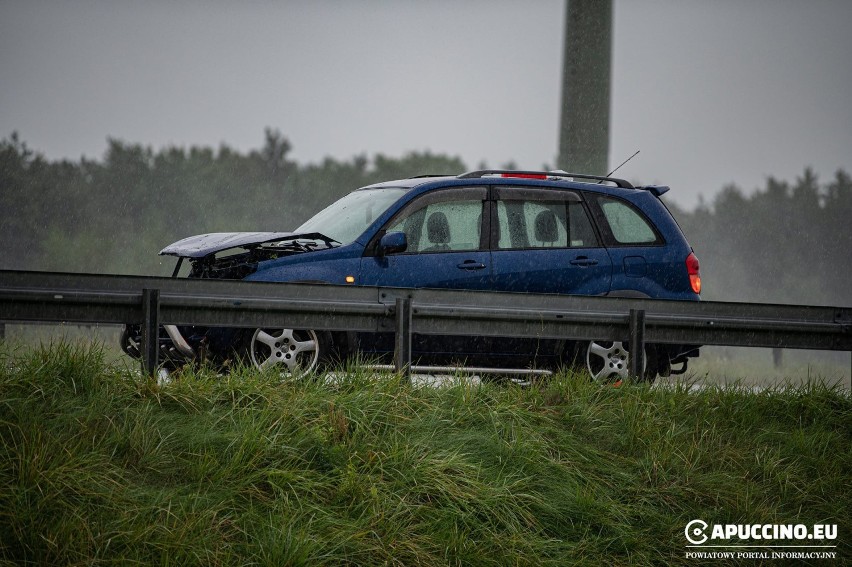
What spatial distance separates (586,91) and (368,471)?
30.1 feet

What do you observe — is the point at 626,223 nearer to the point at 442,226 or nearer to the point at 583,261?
the point at 583,261

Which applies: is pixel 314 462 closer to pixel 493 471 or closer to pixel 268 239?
pixel 493 471

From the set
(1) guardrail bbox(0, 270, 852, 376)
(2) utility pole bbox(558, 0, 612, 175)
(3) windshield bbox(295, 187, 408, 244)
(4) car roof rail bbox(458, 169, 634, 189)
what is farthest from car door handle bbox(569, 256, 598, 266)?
(2) utility pole bbox(558, 0, 612, 175)

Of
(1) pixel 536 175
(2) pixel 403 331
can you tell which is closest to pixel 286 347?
(2) pixel 403 331

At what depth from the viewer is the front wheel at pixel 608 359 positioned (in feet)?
31.4

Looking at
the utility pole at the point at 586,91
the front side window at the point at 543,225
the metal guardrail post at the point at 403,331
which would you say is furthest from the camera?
the utility pole at the point at 586,91

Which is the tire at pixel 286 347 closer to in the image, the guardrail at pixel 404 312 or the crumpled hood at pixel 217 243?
the guardrail at pixel 404 312

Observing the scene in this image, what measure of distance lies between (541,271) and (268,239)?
8.01 ft

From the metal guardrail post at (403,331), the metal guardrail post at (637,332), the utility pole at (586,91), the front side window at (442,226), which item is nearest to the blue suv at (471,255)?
the front side window at (442,226)

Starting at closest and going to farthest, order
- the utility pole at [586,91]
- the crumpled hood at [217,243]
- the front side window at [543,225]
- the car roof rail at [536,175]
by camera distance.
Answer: the crumpled hood at [217,243] → the front side window at [543,225] → the car roof rail at [536,175] → the utility pole at [586,91]

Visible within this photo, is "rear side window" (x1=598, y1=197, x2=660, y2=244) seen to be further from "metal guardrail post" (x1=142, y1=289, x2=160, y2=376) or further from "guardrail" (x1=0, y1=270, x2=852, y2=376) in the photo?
"metal guardrail post" (x1=142, y1=289, x2=160, y2=376)

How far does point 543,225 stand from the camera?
10430mm

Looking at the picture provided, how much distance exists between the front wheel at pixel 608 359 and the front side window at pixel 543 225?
1.14m

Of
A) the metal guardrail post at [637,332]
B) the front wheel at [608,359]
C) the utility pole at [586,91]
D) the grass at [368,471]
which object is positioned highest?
the utility pole at [586,91]
